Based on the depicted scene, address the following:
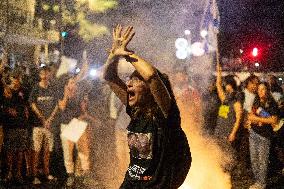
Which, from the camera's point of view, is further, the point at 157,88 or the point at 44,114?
the point at 44,114

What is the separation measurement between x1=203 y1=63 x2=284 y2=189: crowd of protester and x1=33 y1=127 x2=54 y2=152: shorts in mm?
A: 2644

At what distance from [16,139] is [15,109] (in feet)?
1.64

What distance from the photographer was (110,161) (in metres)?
7.51

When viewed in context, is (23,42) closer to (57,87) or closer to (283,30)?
(57,87)

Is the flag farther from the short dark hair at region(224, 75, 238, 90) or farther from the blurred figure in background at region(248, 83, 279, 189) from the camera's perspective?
the blurred figure in background at region(248, 83, 279, 189)

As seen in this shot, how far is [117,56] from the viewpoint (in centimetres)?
296

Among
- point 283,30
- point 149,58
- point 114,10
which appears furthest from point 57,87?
point 283,30

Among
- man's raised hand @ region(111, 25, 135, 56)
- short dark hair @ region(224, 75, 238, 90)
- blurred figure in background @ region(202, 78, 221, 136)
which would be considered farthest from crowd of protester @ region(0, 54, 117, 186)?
man's raised hand @ region(111, 25, 135, 56)

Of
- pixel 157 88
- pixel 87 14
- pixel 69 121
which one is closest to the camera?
pixel 157 88

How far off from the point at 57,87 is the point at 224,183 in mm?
3212

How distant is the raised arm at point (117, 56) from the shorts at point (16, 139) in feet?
13.9

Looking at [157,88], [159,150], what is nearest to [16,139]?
[159,150]

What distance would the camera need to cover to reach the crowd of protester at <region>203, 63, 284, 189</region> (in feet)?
22.2

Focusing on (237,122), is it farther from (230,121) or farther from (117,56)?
(117,56)
